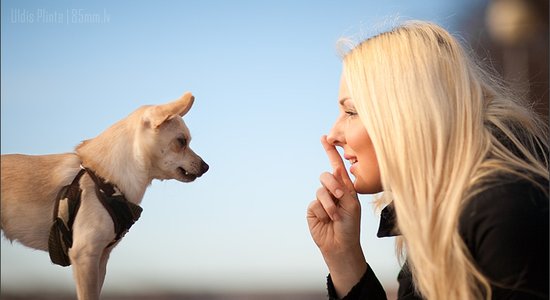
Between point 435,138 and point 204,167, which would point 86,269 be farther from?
point 435,138

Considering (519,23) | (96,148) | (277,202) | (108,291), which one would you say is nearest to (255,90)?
(277,202)

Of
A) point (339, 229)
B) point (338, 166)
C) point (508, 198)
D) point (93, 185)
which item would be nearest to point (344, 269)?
point (339, 229)

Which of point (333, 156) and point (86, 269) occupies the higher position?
point (333, 156)

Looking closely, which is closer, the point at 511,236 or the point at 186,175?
the point at 511,236

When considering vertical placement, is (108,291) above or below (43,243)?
below

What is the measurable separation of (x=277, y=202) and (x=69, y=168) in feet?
1.28

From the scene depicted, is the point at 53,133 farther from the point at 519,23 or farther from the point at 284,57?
the point at 519,23

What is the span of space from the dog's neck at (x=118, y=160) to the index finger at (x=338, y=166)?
358 millimetres

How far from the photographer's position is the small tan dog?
47.4 inches

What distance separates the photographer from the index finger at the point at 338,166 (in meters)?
1.41

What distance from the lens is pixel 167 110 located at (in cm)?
124

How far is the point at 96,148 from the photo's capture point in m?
1.25

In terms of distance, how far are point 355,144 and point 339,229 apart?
0.56ft

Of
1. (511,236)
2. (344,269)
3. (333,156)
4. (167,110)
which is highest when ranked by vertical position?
(167,110)
